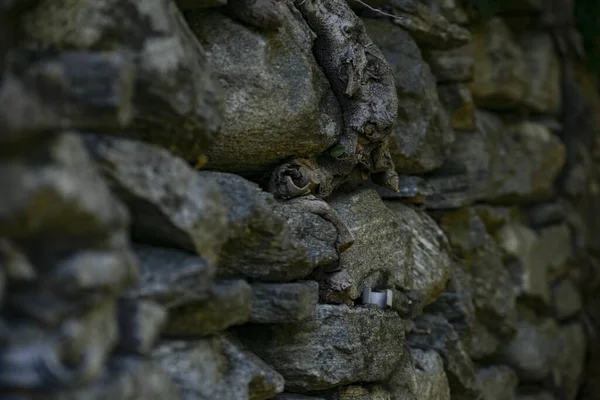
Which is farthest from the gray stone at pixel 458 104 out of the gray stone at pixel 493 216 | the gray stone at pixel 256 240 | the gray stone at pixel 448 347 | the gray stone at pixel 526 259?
the gray stone at pixel 256 240

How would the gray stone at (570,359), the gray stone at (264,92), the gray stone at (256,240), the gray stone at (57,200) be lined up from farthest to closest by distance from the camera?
the gray stone at (570,359)
the gray stone at (264,92)
the gray stone at (256,240)
the gray stone at (57,200)

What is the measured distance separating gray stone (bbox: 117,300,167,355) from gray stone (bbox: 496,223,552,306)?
6.90 feet

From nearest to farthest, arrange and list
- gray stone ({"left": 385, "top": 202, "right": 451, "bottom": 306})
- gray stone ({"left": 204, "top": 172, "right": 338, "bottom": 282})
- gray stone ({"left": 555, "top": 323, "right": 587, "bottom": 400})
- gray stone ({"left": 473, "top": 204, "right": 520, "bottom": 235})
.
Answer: gray stone ({"left": 204, "top": 172, "right": 338, "bottom": 282})
gray stone ({"left": 385, "top": 202, "right": 451, "bottom": 306})
gray stone ({"left": 473, "top": 204, "right": 520, "bottom": 235})
gray stone ({"left": 555, "top": 323, "right": 587, "bottom": 400})

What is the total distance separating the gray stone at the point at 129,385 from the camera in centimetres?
110

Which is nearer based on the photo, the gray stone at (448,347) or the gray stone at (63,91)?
the gray stone at (63,91)

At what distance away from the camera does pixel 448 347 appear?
97.0 inches

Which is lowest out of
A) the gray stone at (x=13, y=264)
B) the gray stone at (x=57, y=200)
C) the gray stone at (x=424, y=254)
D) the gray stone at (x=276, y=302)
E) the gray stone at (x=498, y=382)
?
the gray stone at (x=498, y=382)

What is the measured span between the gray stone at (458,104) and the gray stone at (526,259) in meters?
0.44

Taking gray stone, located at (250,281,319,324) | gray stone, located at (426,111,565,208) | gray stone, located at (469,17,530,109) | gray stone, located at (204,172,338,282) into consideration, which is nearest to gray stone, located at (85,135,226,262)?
gray stone, located at (204,172,338,282)

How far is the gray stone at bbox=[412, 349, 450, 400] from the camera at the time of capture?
219cm

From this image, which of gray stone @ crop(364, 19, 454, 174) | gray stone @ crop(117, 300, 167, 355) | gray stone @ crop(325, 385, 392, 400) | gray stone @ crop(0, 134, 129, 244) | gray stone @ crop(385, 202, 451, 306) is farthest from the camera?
gray stone @ crop(364, 19, 454, 174)

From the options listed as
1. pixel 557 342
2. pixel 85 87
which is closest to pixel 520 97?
pixel 557 342

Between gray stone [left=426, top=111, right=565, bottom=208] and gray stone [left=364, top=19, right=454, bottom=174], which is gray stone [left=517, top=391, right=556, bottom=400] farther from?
gray stone [left=364, top=19, right=454, bottom=174]

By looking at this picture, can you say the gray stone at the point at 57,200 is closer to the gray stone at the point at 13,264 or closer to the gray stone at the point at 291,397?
the gray stone at the point at 13,264
